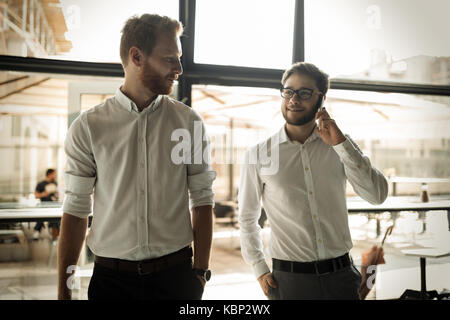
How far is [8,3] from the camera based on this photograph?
2.15 m

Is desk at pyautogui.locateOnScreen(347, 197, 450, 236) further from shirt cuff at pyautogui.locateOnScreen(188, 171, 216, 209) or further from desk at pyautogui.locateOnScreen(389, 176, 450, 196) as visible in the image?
shirt cuff at pyautogui.locateOnScreen(188, 171, 216, 209)

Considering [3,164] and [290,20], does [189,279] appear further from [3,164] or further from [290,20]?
[290,20]

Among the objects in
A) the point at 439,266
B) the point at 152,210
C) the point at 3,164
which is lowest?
the point at 439,266

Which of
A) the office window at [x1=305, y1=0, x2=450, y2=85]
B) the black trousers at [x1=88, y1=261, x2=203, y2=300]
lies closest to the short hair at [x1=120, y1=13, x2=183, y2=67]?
the black trousers at [x1=88, y1=261, x2=203, y2=300]

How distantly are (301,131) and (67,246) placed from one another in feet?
4.01

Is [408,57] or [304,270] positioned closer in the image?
[304,270]

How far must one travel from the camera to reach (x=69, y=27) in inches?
88.0

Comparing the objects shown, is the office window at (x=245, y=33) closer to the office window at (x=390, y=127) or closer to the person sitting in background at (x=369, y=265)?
the office window at (x=390, y=127)

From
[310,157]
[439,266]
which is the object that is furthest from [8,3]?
[439,266]

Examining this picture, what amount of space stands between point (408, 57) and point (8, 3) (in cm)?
285

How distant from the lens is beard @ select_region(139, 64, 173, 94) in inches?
60.5

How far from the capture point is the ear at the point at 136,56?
5.04 ft

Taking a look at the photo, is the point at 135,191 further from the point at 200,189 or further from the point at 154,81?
the point at 154,81

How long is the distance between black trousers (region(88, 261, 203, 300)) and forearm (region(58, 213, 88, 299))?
109mm
